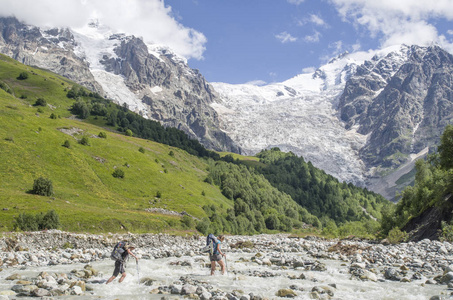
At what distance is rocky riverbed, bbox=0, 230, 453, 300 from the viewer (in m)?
19.8

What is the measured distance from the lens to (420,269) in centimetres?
2438

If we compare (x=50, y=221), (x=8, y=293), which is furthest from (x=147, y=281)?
(x=50, y=221)

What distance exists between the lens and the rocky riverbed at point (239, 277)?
778 inches

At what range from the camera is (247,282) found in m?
23.9

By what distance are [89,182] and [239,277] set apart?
60736mm

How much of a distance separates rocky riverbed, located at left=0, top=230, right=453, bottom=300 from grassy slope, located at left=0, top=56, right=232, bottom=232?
16913 mm

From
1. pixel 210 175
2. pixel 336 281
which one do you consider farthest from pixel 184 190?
pixel 336 281

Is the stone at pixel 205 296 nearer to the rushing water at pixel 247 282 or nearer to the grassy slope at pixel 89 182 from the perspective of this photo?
the rushing water at pixel 247 282

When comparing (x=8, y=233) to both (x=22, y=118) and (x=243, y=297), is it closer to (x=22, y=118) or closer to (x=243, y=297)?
(x=243, y=297)

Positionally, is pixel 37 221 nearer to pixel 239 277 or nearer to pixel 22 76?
pixel 239 277

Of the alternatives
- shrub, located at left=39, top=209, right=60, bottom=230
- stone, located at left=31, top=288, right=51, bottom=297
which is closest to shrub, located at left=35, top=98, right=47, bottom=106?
shrub, located at left=39, top=209, right=60, bottom=230

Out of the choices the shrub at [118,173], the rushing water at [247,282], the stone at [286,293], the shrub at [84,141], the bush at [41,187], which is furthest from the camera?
the shrub at [84,141]

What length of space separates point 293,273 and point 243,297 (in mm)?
9411

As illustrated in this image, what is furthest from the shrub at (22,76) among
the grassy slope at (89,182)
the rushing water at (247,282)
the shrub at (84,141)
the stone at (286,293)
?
the stone at (286,293)
